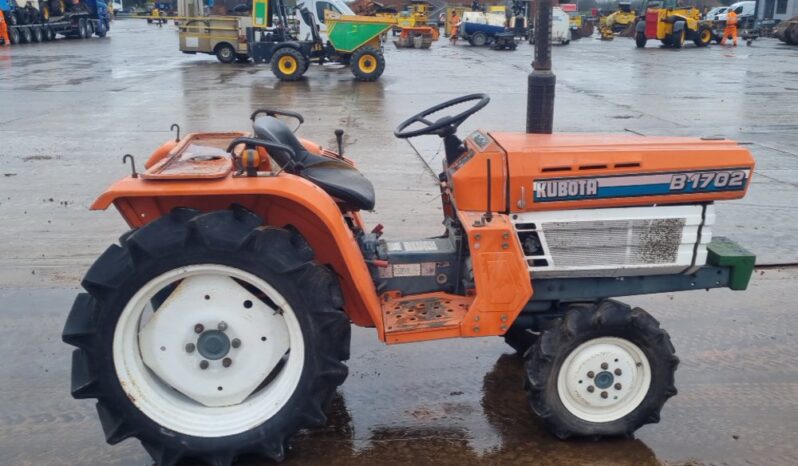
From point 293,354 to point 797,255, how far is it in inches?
170

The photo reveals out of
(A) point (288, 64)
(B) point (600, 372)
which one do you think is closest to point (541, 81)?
(B) point (600, 372)

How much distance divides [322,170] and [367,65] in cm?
1508

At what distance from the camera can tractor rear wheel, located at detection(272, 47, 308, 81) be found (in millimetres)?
18188

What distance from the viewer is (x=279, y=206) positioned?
3.19 m

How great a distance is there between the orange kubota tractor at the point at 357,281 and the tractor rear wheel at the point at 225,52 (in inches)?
819

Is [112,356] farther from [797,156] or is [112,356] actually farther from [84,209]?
[797,156]

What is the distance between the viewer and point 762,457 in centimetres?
325

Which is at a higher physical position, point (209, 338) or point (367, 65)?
point (209, 338)

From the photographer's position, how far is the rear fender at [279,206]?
117 inches

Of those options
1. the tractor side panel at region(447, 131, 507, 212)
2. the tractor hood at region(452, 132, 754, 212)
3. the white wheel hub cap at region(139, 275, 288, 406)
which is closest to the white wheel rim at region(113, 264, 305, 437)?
the white wheel hub cap at region(139, 275, 288, 406)

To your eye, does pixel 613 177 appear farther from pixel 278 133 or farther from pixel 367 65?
pixel 367 65

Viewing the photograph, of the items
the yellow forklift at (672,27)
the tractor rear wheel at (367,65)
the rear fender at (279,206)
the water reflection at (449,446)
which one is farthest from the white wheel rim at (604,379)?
the yellow forklift at (672,27)

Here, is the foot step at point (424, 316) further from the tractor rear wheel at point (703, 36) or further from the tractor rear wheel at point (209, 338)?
the tractor rear wheel at point (703, 36)

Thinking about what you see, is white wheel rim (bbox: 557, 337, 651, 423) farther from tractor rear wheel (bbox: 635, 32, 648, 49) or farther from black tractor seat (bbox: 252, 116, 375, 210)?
tractor rear wheel (bbox: 635, 32, 648, 49)
